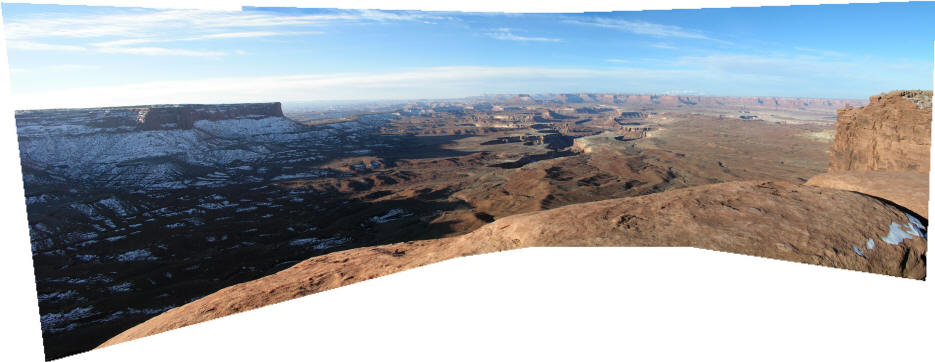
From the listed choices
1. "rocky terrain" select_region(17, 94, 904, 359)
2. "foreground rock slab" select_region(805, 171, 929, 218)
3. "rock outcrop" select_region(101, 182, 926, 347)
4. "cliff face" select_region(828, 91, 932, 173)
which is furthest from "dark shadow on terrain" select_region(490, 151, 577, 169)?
"rock outcrop" select_region(101, 182, 926, 347)

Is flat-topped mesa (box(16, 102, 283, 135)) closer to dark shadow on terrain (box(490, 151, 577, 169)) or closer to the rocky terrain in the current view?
the rocky terrain

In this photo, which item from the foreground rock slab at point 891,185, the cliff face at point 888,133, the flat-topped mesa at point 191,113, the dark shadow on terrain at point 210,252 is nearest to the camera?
the foreground rock slab at point 891,185

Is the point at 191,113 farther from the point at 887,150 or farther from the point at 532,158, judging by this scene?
the point at 887,150

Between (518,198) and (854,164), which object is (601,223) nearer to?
(854,164)

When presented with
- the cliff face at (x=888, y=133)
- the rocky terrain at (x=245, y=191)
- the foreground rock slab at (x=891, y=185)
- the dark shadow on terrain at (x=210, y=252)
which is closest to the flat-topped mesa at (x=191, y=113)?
the rocky terrain at (x=245, y=191)

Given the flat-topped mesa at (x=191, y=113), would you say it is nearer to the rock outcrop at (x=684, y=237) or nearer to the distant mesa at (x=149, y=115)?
the distant mesa at (x=149, y=115)

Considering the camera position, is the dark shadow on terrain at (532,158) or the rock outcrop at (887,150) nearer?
the rock outcrop at (887,150)

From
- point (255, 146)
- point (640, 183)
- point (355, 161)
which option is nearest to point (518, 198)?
point (640, 183)
